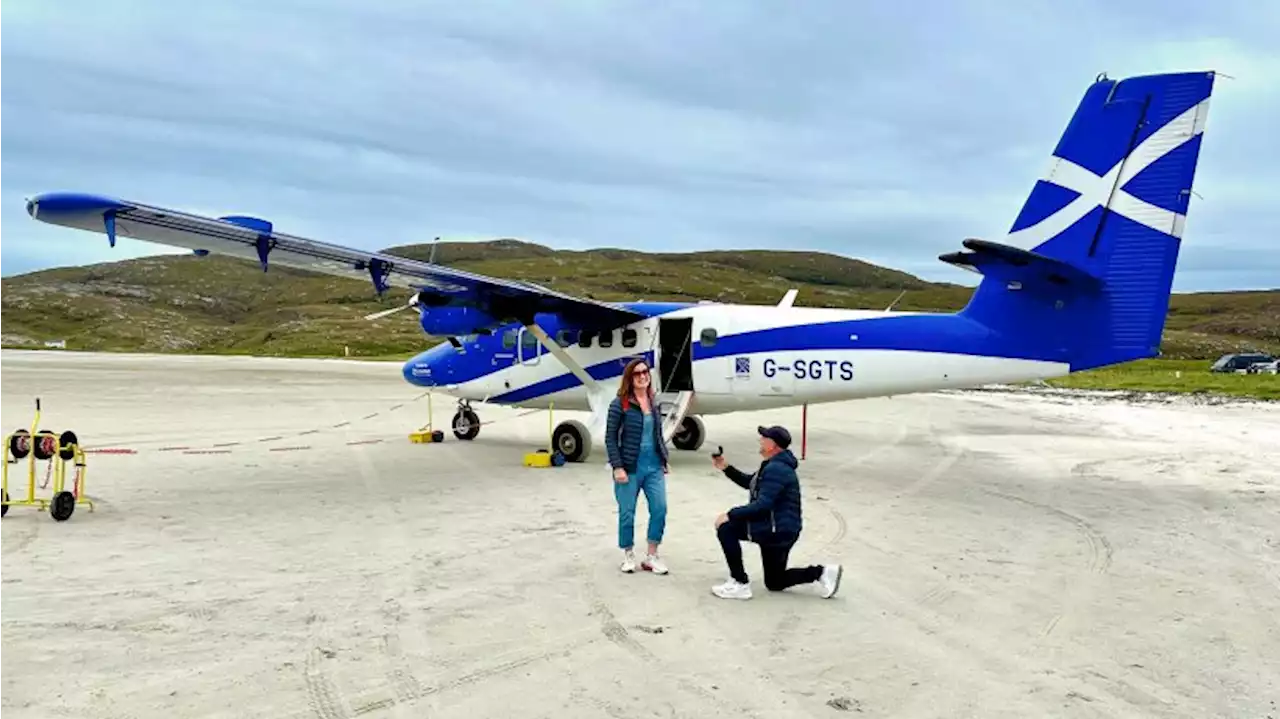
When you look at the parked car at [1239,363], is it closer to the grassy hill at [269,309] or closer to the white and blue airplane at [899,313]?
the grassy hill at [269,309]

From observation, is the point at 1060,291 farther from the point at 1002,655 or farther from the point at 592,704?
the point at 592,704

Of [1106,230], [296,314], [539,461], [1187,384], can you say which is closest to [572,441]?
[539,461]

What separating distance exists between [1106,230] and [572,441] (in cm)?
954

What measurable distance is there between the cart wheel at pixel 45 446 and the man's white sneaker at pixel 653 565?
23.7ft

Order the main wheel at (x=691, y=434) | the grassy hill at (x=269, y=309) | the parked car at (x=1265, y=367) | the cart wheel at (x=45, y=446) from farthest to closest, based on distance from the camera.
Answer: the grassy hill at (x=269, y=309) < the parked car at (x=1265, y=367) < the main wheel at (x=691, y=434) < the cart wheel at (x=45, y=446)

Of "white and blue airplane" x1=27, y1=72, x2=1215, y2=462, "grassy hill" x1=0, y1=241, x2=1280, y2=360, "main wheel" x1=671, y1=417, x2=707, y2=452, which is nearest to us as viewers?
"white and blue airplane" x1=27, y1=72, x2=1215, y2=462

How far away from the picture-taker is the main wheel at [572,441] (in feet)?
53.5

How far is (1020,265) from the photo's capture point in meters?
13.1

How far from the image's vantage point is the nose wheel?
20000 millimetres

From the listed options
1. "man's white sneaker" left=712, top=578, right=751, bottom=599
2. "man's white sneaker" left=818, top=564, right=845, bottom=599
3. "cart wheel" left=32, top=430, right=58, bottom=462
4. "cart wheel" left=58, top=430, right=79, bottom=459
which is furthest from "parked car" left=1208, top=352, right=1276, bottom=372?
"cart wheel" left=32, top=430, right=58, bottom=462

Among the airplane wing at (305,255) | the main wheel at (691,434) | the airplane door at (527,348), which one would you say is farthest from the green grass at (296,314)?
the airplane wing at (305,255)

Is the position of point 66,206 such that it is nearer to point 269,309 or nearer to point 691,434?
point 691,434

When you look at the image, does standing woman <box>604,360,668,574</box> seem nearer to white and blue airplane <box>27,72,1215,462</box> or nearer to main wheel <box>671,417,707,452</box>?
white and blue airplane <box>27,72,1215,462</box>

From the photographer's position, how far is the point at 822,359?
50.9 feet
